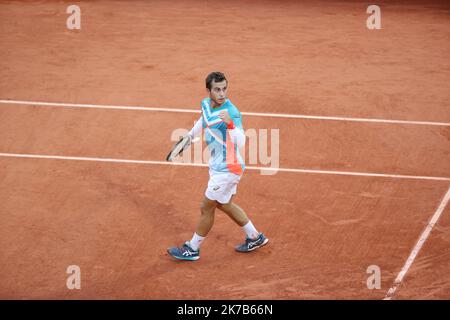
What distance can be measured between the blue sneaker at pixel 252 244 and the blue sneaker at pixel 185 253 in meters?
0.63

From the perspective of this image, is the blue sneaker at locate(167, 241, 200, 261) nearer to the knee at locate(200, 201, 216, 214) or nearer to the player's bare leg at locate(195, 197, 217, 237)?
the player's bare leg at locate(195, 197, 217, 237)

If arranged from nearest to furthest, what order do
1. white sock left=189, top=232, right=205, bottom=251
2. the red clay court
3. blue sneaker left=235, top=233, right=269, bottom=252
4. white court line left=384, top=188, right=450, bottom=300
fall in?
white court line left=384, top=188, right=450, bottom=300
the red clay court
white sock left=189, top=232, right=205, bottom=251
blue sneaker left=235, top=233, right=269, bottom=252

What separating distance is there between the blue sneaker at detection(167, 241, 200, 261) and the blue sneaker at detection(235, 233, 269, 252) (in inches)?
24.9

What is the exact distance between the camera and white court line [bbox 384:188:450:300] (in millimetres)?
9297

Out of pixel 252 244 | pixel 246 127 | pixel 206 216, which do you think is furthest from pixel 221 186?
pixel 246 127

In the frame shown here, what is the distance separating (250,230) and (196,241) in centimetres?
76

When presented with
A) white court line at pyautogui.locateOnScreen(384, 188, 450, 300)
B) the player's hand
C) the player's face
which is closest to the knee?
the player's hand

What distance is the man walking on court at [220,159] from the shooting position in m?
9.06

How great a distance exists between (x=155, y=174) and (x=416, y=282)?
4761 millimetres

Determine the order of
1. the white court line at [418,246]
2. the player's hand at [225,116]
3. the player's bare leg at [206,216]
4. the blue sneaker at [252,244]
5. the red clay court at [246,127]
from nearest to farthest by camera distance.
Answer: the player's hand at [225,116], the white court line at [418,246], the player's bare leg at [206,216], the red clay court at [246,127], the blue sneaker at [252,244]

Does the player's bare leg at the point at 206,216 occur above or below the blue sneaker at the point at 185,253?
above

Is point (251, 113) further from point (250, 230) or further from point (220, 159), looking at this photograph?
point (220, 159)

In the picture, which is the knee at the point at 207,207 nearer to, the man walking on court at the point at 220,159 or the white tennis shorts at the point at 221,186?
the man walking on court at the point at 220,159

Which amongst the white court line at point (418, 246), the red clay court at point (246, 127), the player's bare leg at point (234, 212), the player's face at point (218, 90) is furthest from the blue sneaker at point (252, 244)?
the player's face at point (218, 90)
